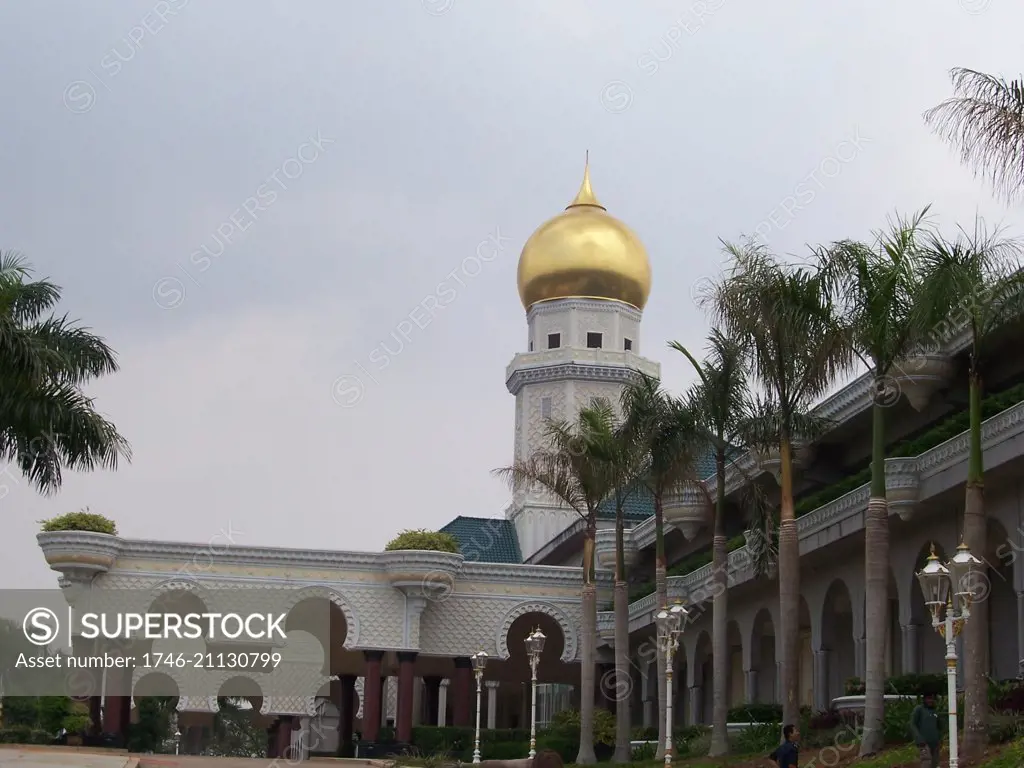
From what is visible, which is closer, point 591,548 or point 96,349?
point 96,349

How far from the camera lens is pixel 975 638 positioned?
21.0 m

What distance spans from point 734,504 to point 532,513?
58.1 feet

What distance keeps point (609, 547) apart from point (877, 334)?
25.7 m

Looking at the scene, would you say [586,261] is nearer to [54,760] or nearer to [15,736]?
[15,736]

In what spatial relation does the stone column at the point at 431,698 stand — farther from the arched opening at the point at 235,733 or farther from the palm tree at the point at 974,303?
the palm tree at the point at 974,303

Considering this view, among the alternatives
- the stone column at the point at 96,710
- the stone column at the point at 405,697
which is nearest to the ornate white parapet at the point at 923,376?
the stone column at the point at 405,697

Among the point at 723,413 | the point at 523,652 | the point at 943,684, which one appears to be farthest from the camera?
the point at 523,652

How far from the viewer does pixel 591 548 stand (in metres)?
38.2

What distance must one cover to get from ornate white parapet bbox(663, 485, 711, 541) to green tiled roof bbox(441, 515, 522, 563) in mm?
15425

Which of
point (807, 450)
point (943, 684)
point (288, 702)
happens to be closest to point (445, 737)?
point (288, 702)

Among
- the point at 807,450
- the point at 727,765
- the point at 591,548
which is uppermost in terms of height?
the point at 807,450

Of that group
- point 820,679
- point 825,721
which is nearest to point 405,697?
point 820,679

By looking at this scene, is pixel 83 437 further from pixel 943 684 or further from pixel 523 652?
pixel 523 652

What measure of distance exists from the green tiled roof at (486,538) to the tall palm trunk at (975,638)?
3890 cm
